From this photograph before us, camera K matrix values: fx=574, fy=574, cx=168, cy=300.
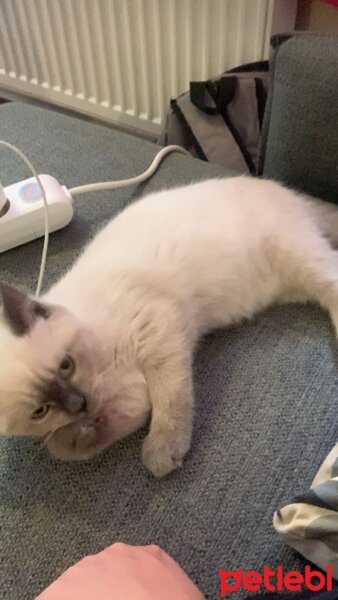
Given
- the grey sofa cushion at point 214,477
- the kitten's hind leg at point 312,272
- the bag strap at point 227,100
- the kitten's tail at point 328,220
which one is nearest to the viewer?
the grey sofa cushion at point 214,477

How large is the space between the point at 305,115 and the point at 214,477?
77 centimetres

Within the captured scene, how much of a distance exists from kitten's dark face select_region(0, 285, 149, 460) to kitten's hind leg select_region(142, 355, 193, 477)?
4cm

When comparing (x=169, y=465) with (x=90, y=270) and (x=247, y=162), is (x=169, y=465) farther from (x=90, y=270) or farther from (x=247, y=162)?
(x=247, y=162)

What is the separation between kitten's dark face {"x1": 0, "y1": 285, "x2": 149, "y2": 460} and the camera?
0.83 meters

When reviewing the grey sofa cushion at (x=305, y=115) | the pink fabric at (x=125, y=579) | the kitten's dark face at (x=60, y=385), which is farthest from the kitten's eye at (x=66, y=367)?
the grey sofa cushion at (x=305, y=115)

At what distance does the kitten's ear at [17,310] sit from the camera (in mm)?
845

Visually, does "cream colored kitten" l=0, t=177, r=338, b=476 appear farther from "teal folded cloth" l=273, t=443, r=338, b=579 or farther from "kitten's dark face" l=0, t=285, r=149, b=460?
"teal folded cloth" l=273, t=443, r=338, b=579

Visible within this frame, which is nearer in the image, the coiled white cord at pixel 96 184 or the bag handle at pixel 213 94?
the coiled white cord at pixel 96 184

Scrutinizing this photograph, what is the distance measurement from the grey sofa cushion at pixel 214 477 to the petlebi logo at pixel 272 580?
1cm

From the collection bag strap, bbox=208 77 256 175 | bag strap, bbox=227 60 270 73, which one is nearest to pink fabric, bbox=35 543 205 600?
bag strap, bbox=208 77 256 175

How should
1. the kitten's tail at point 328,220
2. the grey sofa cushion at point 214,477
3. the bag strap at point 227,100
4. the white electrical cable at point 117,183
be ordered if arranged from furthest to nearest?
the bag strap at point 227,100
the white electrical cable at point 117,183
the kitten's tail at point 328,220
the grey sofa cushion at point 214,477

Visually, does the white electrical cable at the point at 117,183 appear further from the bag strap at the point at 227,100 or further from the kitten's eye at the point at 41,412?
the kitten's eye at the point at 41,412

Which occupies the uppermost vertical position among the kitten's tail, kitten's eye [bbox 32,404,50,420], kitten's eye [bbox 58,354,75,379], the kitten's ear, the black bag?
the kitten's ear

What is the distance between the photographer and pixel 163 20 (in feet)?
5.90
